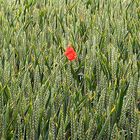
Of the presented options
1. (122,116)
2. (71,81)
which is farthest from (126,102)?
(71,81)

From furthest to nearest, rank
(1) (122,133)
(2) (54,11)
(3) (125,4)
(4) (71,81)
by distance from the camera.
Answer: (3) (125,4) → (2) (54,11) → (4) (71,81) → (1) (122,133)

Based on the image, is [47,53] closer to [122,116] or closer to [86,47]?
[86,47]

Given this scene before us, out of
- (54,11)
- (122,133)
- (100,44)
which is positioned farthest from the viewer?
(54,11)

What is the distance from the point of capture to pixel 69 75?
5.02ft

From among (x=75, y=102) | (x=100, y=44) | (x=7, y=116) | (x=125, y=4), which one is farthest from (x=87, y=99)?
(x=125, y=4)

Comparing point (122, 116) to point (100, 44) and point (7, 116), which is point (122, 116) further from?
point (100, 44)

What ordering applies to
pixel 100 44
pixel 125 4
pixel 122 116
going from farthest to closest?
pixel 125 4 → pixel 100 44 → pixel 122 116

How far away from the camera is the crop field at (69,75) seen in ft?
4.15

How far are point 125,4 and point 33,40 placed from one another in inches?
41.6

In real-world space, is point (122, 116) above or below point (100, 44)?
below

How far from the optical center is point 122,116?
4.27ft

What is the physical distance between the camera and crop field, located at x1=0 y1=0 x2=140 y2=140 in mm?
1264

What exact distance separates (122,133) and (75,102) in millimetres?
238

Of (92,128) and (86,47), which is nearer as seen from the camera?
(92,128)
